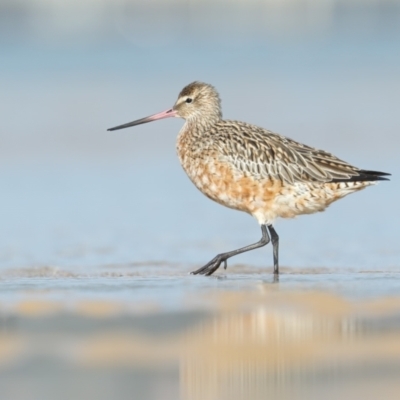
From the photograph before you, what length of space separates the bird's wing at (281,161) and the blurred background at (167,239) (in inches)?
26.2

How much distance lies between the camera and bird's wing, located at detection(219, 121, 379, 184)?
8.38 meters

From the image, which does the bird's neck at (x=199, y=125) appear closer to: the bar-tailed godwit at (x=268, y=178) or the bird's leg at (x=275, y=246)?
the bar-tailed godwit at (x=268, y=178)

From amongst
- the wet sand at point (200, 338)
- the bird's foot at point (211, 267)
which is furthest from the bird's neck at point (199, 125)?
the wet sand at point (200, 338)

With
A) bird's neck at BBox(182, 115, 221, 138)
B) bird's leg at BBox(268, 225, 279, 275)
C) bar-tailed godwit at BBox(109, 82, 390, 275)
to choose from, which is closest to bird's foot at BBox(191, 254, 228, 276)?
bar-tailed godwit at BBox(109, 82, 390, 275)

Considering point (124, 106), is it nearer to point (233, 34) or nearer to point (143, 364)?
point (143, 364)

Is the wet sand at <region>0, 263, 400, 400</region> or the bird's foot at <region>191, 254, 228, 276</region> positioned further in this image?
the bird's foot at <region>191, 254, 228, 276</region>

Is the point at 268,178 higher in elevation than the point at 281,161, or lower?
lower

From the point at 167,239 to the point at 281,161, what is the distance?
5.44 ft

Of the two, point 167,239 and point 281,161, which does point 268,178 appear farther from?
point 167,239

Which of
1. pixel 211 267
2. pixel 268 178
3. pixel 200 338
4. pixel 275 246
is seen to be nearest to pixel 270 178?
pixel 268 178

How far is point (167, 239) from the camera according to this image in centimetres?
978

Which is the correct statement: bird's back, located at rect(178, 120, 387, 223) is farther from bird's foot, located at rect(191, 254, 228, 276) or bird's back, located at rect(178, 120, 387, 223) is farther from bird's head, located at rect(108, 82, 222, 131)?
bird's head, located at rect(108, 82, 222, 131)

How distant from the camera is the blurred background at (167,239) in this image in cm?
521

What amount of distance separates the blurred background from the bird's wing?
2.18 ft
